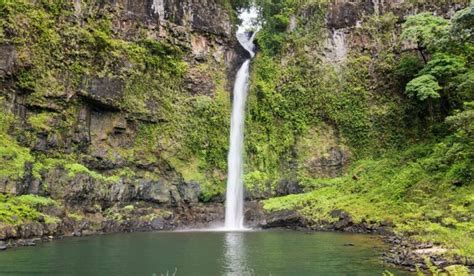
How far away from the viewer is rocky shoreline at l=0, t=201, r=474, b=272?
1553cm

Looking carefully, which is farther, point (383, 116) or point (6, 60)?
point (383, 116)

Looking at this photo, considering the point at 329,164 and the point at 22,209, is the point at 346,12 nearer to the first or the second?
the point at 329,164

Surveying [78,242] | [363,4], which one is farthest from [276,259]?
[363,4]

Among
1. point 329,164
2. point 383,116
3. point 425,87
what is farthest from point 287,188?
point 425,87

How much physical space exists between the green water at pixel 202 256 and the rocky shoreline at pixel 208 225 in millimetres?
961

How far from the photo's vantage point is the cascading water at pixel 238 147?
31.9 metres

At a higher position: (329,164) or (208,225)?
(329,164)

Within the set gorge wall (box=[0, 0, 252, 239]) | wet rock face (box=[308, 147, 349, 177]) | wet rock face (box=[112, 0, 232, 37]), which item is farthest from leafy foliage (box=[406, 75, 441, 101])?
wet rock face (box=[112, 0, 232, 37])

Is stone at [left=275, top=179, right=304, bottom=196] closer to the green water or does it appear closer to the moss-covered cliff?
the moss-covered cliff

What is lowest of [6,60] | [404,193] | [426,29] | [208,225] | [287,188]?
[208,225]

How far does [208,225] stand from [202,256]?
1385cm

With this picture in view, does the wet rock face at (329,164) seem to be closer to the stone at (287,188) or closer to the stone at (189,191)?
the stone at (287,188)

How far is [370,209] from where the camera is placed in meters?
26.1

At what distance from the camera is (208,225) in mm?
31125
